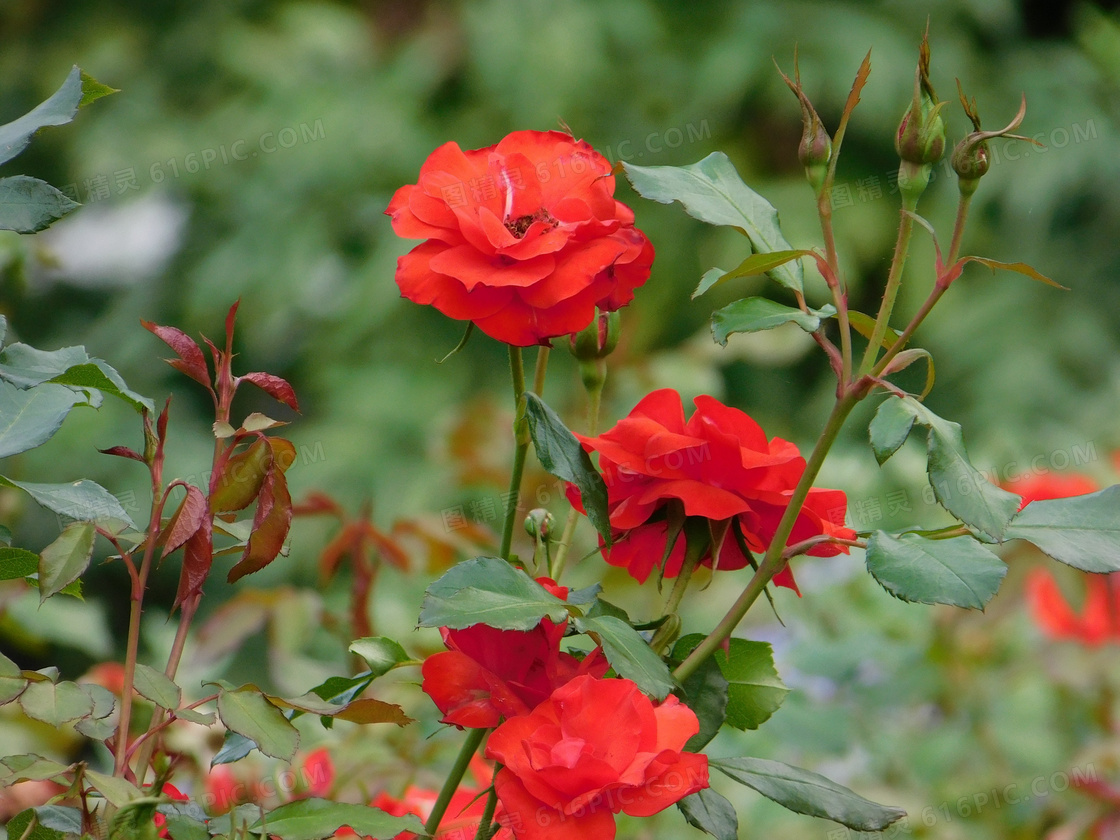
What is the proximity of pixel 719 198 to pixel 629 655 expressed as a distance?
0.14 meters

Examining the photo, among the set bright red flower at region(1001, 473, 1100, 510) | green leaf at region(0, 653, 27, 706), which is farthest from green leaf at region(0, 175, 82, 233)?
bright red flower at region(1001, 473, 1100, 510)

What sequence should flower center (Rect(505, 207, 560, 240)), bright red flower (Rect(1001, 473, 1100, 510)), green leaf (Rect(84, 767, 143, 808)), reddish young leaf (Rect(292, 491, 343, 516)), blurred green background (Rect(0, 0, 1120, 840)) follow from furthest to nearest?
blurred green background (Rect(0, 0, 1120, 840))
bright red flower (Rect(1001, 473, 1100, 510))
reddish young leaf (Rect(292, 491, 343, 516))
flower center (Rect(505, 207, 560, 240))
green leaf (Rect(84, 767, 143, 808))

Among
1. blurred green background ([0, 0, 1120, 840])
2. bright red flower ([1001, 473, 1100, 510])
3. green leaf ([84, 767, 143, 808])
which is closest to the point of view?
green leaf ([84, 767, 143, 808])

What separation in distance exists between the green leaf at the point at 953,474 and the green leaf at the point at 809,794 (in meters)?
0.08

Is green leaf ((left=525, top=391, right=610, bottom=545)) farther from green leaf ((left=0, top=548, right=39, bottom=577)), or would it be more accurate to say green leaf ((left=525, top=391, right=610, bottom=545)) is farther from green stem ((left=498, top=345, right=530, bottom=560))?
green leaf ((left=0, top=548, right=39, bottom=577))

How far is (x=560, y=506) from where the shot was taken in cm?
90

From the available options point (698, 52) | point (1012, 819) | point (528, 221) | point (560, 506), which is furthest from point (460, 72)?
point (528, 221)

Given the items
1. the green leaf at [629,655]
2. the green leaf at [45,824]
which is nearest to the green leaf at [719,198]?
the green leaf at [629,655]

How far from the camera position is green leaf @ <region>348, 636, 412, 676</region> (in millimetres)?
320

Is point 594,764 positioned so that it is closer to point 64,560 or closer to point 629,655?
point 629,655

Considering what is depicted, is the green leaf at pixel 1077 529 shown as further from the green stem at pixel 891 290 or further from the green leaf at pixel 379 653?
the green leaf at pixel 379 653

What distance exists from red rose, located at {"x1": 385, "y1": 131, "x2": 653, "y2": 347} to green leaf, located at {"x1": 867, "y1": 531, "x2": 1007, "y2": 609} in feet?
0.35

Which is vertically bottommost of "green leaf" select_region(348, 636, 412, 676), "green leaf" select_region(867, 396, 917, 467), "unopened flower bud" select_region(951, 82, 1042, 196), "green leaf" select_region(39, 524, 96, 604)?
"green leaf" select_region(348, 636, 412, 676)

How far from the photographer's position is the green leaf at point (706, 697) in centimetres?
32
